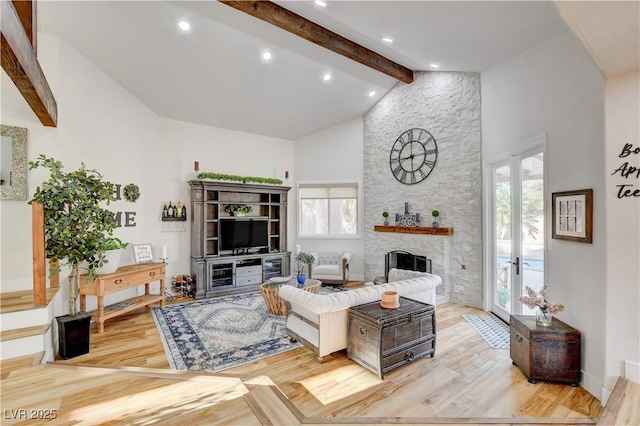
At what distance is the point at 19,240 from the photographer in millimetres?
4035

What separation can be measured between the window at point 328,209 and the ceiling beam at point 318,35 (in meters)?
2.72

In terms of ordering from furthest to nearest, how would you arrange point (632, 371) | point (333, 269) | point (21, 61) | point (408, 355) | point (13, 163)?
point (333, 269), point (13, 163), point (408, 355), point (21, 61), point (632, 371)

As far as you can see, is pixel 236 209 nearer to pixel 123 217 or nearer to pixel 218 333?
pixel 123 217

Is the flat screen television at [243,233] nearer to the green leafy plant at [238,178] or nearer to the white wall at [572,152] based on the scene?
the green leafy plant at [238,178]

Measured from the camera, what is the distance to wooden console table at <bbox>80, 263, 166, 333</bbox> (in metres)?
4.05

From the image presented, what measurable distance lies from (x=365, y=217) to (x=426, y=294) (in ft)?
10.6

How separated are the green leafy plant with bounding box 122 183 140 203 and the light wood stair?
222 centimetres

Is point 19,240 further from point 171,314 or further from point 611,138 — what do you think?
point 611,138

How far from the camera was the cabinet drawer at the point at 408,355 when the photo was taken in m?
2.96

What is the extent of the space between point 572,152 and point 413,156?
3.32 metres

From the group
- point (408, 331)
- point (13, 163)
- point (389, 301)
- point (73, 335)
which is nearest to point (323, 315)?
point (389, 301)

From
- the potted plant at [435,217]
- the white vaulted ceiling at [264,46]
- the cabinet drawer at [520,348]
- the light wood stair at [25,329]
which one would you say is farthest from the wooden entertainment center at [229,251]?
the cabinet drawer at [520,348]

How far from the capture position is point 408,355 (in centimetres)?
313

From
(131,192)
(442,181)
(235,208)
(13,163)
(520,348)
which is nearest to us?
(520,348)
